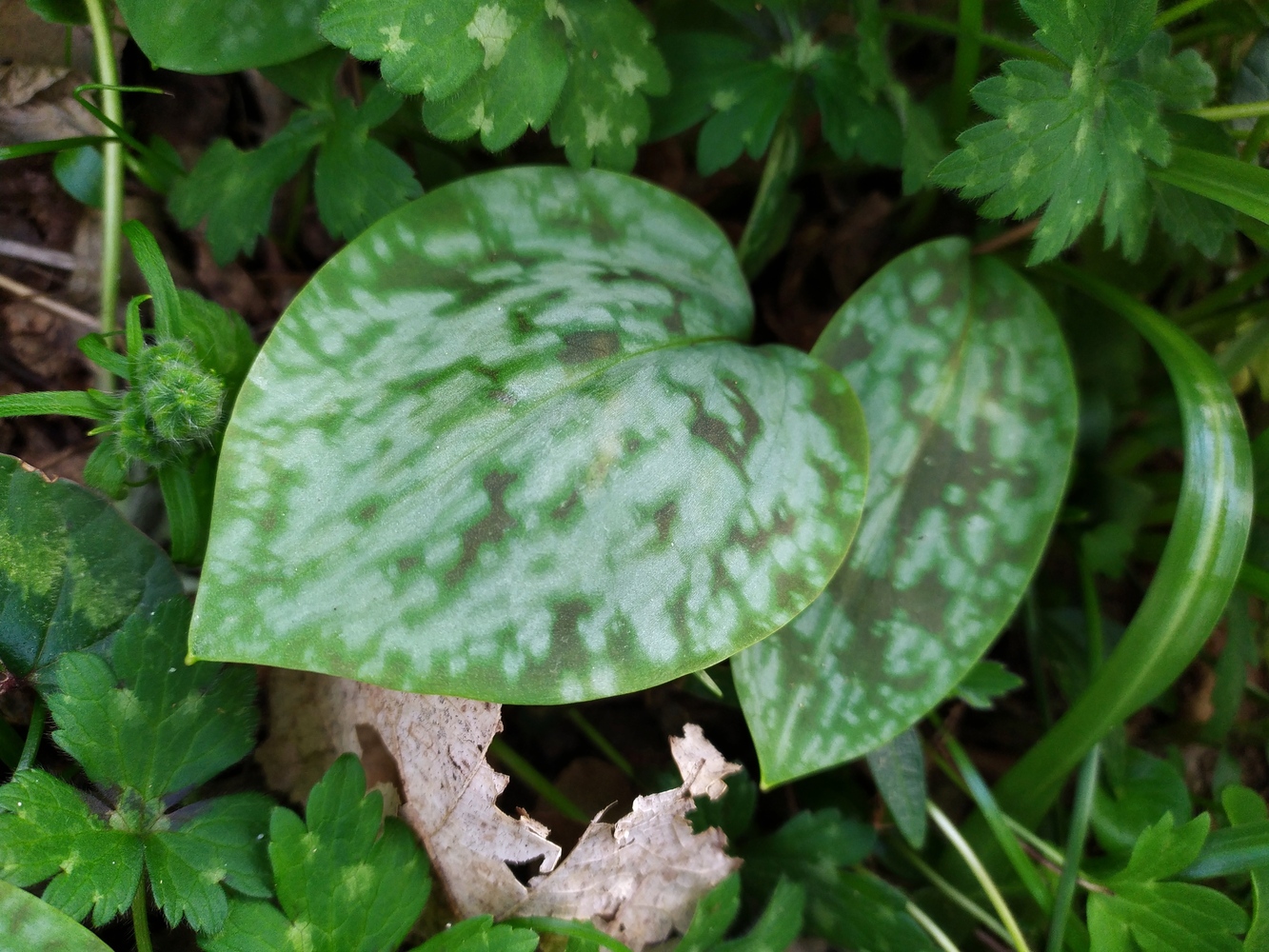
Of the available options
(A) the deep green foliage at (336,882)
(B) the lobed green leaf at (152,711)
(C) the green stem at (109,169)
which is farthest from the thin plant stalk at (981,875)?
(C) the green stem at (109,169)

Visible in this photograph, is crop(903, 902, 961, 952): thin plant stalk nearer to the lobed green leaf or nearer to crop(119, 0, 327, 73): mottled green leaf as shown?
the lobed green leaf

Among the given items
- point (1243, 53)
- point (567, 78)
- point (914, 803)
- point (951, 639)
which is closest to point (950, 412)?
point (951, 639)

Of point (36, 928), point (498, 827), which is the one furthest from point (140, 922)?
point (498, 827)

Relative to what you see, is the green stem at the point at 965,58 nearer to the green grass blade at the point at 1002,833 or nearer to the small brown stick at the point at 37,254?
the green grass blade at the point at 1002,833

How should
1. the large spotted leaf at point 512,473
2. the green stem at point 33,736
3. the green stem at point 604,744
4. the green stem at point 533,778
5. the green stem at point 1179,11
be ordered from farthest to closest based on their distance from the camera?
the green stem at point 604,744 → the green stem at point 533,778 → the green stem at point 1179,11 → the green stem at point 33,736 → the large spotted leaf at point 512,473

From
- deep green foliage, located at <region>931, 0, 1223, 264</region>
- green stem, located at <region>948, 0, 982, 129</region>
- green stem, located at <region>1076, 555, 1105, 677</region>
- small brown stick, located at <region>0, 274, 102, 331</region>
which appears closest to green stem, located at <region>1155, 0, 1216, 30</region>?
deep green foliage, located at <region>931, 0, 1223, 264</region>
